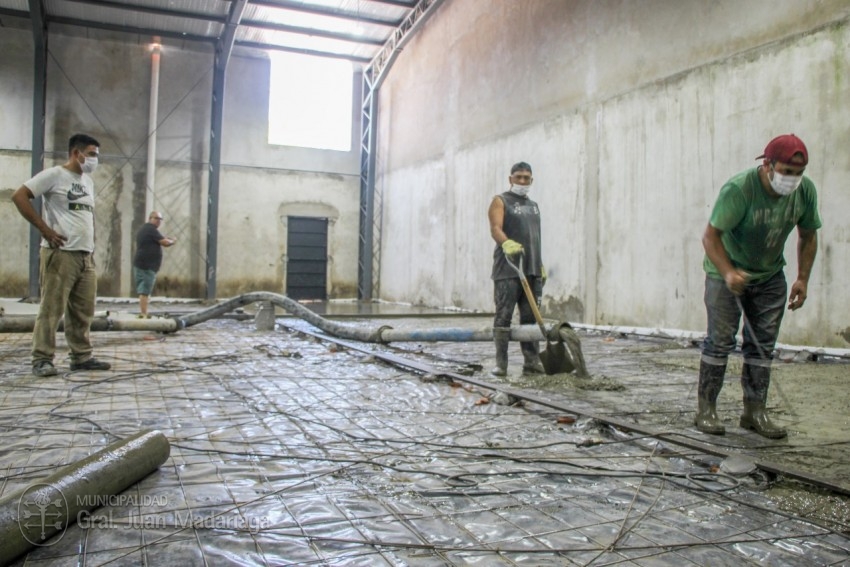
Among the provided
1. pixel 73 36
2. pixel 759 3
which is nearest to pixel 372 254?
pixel 73 36

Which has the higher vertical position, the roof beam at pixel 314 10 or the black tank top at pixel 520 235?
the roof beam at pixel 314 10

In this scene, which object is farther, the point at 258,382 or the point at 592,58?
the point at 592,58

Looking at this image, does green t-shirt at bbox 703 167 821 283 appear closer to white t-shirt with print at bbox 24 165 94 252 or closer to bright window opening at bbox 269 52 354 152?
white t-shirt with print at bbox 24 165 94 252

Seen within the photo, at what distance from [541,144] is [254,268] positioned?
8028mm

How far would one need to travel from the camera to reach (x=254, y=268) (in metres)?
14.4

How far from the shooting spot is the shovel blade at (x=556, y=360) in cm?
416

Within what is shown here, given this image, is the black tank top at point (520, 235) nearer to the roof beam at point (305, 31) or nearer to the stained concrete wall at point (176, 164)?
the roof beam at point (305, 31)

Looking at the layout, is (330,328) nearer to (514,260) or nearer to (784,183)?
(514,260)

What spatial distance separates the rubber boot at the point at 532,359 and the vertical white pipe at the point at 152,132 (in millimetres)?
11414

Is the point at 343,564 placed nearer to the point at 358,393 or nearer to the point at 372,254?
the point at 358,393

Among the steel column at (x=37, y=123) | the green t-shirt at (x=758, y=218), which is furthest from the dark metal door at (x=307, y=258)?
the green t-shirt at (x=758, y=218)

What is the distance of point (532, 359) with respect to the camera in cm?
436

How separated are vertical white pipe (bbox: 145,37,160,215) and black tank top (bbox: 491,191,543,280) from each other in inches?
441

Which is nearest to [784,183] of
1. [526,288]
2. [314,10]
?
[526,288]
